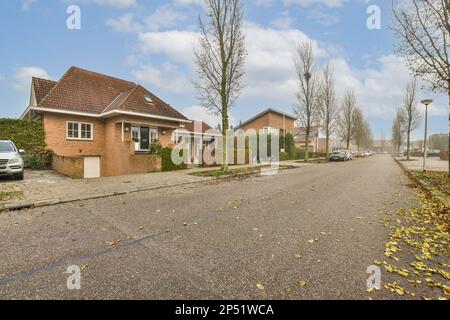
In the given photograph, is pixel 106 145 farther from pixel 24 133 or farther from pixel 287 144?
pixel 287 144

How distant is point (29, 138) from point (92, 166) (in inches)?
159

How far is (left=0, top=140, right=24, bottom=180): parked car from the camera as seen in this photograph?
31.9ft

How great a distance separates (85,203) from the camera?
22.5 ft

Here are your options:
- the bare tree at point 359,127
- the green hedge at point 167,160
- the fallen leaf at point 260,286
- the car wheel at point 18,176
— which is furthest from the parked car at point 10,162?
the bare tree at point 359,127

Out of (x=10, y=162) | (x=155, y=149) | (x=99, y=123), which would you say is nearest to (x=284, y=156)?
(x=155, y=149)

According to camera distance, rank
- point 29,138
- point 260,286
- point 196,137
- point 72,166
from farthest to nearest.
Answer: point 196,137 → point 29,138 → point 72,166 → point 260,286

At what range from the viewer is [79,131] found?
16891 millimetres

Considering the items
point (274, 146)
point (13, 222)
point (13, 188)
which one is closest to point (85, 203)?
point (13, 222)

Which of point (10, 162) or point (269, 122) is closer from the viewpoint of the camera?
point (10, 162)

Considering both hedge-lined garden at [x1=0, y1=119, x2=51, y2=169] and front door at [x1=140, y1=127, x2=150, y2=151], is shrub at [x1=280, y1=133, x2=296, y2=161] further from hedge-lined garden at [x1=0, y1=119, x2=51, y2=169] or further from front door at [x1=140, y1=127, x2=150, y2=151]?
hedge-lined garden at [x1=0, y1=119, x2=51, y2=169]

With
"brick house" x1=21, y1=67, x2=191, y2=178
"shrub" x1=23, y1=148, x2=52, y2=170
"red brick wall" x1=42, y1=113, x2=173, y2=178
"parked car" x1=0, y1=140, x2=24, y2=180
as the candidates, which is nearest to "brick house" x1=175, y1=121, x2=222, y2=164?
"brick house" x1=21, y1=67, x2=191, y2=178

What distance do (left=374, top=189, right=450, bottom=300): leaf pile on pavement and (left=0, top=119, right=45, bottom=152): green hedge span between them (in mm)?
19170

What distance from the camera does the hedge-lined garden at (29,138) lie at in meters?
14.7
